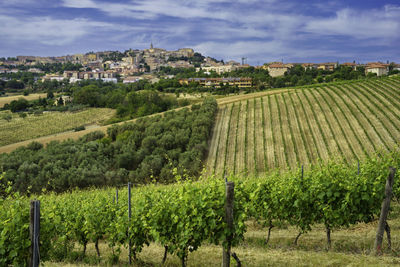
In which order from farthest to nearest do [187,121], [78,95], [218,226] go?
[78,95], [187,121], [218,226]

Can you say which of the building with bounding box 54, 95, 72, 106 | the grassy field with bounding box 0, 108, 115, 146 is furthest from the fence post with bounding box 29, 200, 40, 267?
the building with bounding box 54, 95, 72, 106

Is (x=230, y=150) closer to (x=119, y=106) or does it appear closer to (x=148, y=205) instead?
(x=148, y=205)

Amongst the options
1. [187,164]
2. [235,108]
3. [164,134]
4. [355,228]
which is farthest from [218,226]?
[235,108]

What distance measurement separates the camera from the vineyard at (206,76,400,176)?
27.7 m

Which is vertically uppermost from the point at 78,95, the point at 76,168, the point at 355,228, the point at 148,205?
the point at 78,95

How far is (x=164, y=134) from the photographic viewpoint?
111 ft

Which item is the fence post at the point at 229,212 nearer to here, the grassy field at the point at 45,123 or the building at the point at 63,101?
the grassy field at the point at 45,123

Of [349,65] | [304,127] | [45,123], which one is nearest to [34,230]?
[304,127]

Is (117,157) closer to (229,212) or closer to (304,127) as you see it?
(304,127)

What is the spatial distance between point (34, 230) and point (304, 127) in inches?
1255

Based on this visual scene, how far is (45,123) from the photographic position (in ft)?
181

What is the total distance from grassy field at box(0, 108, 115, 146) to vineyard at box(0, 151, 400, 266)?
41729mm

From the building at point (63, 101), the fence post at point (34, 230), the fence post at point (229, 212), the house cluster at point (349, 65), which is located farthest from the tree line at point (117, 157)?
the house cluster at point (349, 65)

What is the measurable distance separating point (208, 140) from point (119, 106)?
35.6 m
